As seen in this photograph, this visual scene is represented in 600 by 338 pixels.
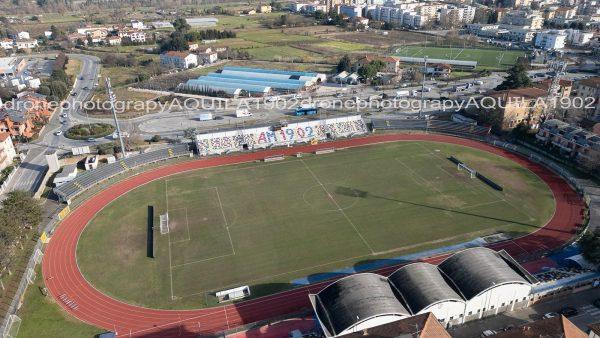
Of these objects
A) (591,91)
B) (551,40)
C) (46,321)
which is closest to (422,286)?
(46,321)

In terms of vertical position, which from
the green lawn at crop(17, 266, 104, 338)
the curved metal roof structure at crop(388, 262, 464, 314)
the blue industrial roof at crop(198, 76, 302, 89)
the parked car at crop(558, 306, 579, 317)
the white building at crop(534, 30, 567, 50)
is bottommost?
the green lawn at crop(17, 266, 104, 338)

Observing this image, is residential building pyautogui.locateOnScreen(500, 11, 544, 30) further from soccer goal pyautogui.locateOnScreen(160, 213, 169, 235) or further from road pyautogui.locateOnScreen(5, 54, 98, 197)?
soccer goal pyautogui.locateOnScreen(160, 213, 169, 235)

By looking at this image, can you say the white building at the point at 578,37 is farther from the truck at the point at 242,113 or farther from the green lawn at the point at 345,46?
the truck at the point at 242,113

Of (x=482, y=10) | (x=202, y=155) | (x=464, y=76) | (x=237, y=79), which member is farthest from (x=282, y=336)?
(x=482, y=10)

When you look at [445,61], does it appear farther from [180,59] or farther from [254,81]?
[180,59]

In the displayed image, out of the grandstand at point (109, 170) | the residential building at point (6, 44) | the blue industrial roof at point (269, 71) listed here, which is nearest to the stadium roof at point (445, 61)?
the blue industrial roof at point (269, 71)

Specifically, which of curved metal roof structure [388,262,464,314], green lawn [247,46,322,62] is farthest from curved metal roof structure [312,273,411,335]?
green lawn [247,46,322,62]
